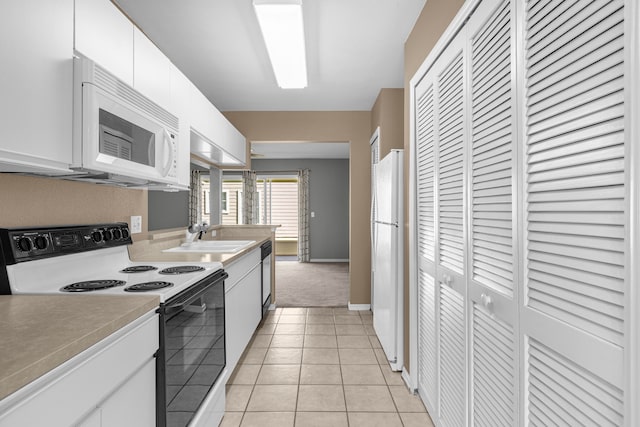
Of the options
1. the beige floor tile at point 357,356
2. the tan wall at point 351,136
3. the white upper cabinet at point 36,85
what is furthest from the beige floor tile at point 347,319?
the white upper cabinet at point 36,85

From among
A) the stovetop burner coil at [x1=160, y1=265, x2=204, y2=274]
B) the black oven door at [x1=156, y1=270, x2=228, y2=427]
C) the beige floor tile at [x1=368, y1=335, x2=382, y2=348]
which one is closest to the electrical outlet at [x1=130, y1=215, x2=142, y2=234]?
the stovetop burner coil at [x1=160, y1=265, x2=204, y2=274]

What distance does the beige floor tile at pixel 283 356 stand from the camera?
9.52 feet

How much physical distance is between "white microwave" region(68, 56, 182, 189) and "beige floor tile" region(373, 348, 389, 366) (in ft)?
6.96

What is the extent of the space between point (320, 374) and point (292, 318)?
1457 mm

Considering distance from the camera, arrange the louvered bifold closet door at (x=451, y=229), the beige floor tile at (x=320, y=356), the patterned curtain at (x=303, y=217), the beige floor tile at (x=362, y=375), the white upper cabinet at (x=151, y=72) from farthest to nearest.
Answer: the patterned curtain at (x=303, y=217) → the beige floor tile at (x=320, y=356) → the beige floor tile at (x=362, y=375) → the white upper cabinet at (x=151, y=72) → the louvered bifold closet door at (x=451, y=229)

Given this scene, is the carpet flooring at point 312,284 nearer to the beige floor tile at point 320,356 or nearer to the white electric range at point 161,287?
the beige floor tile at point 320,356

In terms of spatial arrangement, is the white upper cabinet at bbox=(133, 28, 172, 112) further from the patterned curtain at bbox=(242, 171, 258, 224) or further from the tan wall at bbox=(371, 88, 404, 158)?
the patterned curtain at bbox=(242, 171, 258, 224)

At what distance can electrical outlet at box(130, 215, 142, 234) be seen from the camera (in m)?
2.31

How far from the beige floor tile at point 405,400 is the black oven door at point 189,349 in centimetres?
114

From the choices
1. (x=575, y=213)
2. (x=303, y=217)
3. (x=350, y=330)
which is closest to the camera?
(x=575, y=213)

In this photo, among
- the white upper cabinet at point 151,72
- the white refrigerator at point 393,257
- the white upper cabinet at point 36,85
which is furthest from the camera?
the white refrigerator at point 393,257

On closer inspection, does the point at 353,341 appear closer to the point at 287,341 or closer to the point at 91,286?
the point at 287,341

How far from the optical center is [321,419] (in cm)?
211

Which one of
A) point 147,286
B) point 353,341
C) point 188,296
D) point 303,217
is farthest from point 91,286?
point 303,217
